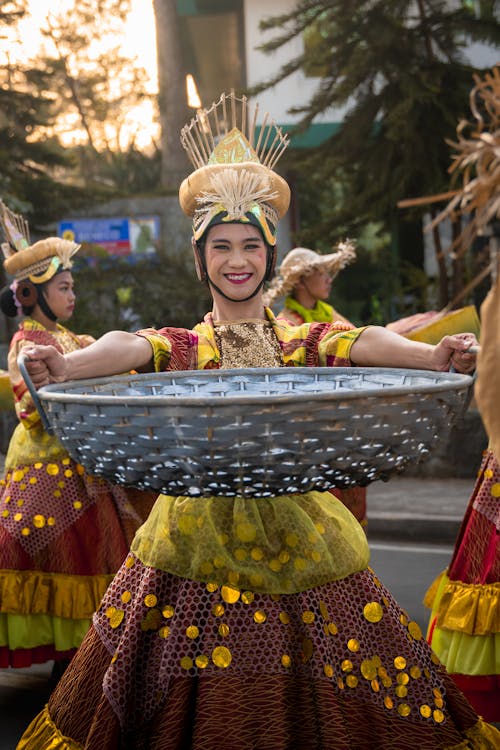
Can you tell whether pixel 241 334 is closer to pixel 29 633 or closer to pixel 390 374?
pixel 390 374

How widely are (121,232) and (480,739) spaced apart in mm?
14108

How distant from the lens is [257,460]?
191cm

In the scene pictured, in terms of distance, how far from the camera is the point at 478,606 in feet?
12.0

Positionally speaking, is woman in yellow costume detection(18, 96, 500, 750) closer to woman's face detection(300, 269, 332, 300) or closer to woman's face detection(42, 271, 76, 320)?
woman's face detection(42, 271, 76, 320)

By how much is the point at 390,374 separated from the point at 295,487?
71 cm

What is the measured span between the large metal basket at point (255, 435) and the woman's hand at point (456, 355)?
0.37m

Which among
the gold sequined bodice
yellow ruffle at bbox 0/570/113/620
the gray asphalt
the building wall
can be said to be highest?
the building wall

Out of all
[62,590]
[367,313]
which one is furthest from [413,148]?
[62,590]

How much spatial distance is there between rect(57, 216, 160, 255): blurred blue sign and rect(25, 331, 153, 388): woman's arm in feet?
42.8

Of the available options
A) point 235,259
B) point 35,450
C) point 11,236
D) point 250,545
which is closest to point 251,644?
point 250,545

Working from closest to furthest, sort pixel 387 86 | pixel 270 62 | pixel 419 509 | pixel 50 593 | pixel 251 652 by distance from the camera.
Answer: pixel 251 652 < pixel 50 593 < pixel 419 509 < pixel 387 86 < pixel 270 62

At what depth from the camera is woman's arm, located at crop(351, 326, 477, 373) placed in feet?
8.31

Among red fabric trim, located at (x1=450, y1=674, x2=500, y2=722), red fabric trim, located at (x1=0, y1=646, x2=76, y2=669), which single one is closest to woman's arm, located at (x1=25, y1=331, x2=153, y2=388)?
red fabric trim, located at (x1=450, y1=674, x2=500, y2=722)

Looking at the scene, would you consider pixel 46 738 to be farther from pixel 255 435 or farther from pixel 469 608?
pixel 469 608
